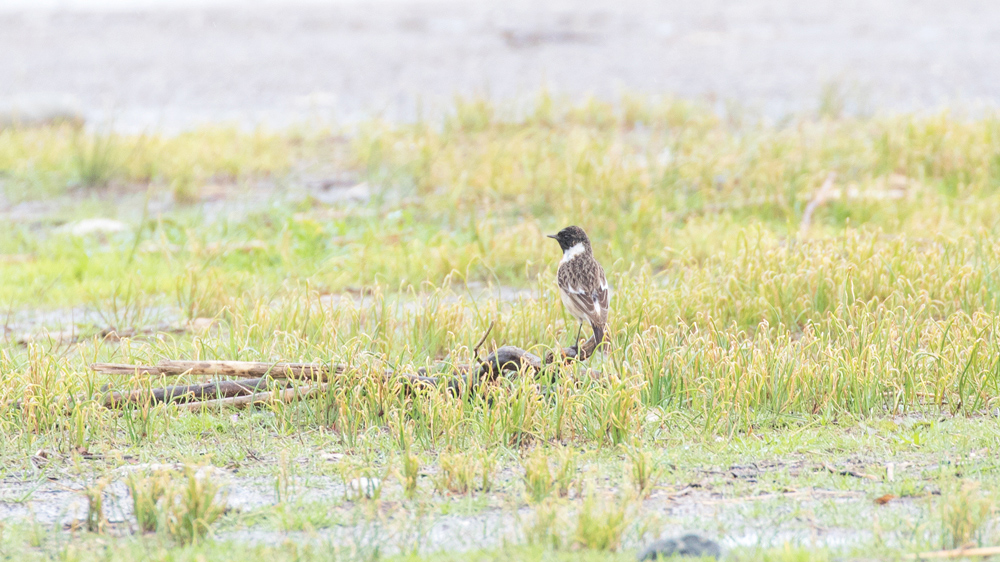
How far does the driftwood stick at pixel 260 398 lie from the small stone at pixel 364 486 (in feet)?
2.38

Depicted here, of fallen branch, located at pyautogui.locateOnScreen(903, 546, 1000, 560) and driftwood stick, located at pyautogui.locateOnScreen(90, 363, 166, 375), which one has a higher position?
driftwood stick, located at pyautogui.locateOnScreen(90, 363, 166, 375)

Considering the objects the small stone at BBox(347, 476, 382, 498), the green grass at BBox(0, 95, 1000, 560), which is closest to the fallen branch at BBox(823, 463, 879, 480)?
the green grass at BBox(0, 95, 1000, 560)

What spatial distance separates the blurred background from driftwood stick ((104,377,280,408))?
7368mm

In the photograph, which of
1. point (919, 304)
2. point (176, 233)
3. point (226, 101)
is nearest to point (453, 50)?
point (226, 101)

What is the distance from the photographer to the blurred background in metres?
14.0

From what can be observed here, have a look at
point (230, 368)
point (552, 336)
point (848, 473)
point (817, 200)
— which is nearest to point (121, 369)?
point (230, 368)

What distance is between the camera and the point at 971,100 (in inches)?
520

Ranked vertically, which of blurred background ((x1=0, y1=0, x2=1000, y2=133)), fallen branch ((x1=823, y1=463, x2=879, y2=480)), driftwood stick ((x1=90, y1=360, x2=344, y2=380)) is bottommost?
fallen branch ((x1=823, y1=463, x2=879, y2=480))

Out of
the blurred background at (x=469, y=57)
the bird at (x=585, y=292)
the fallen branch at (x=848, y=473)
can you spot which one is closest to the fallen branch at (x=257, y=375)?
the bird at (x=585, y=292)

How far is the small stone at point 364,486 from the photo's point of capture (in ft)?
13.2

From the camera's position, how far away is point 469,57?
1703cm

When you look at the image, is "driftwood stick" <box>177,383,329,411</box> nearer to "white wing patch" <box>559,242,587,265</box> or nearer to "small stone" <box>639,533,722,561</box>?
"white wing patch" <box>559,242,587,265</box>

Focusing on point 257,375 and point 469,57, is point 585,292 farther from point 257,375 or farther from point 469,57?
point 469,57

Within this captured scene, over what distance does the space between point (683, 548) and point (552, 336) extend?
232 cm
